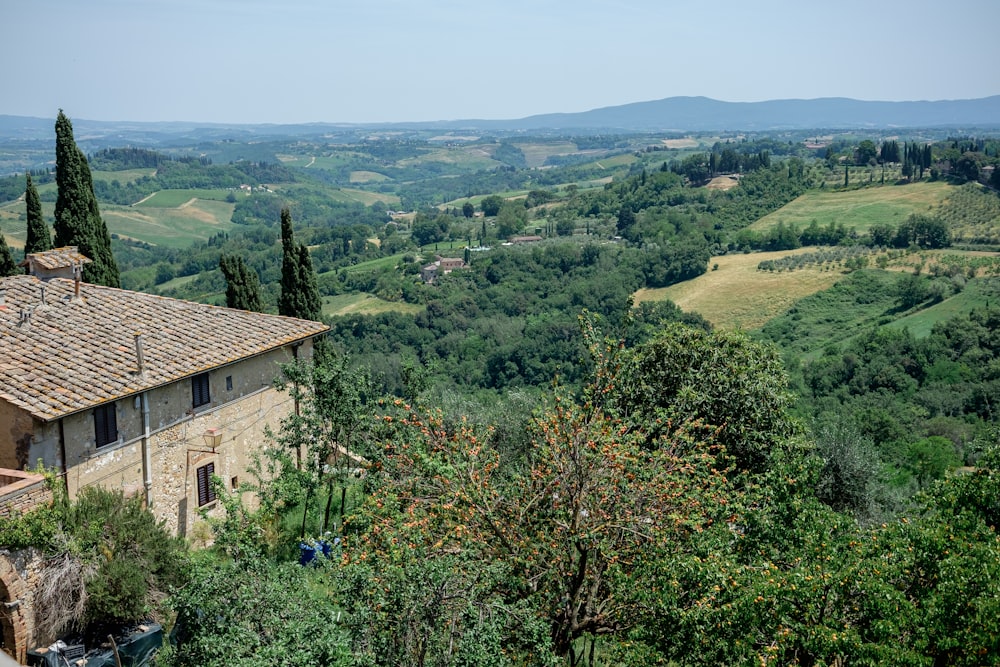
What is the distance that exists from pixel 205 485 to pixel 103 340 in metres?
3.59

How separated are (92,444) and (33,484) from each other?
1999mm

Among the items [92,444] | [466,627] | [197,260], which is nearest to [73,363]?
[92,444]

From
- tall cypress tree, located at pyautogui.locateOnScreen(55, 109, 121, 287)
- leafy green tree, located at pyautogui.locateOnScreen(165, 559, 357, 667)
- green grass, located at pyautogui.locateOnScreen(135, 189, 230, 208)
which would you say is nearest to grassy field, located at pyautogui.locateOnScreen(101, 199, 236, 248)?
green grass, located at pyautogui.locateOnScreen(135, 189, 230, 208)

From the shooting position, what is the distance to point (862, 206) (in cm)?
10356

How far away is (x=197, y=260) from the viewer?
411 feet

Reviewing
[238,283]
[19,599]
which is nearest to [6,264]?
[238,283]

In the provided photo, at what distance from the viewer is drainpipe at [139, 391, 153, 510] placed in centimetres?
1530

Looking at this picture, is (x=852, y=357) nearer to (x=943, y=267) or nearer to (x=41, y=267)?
(x=943, y=267)

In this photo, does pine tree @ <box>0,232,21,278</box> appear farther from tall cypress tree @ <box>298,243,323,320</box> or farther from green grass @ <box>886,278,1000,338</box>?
green grass @ <box>886,278,1000,338</box>

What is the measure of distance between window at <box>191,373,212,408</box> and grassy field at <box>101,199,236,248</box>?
14603 centimetres

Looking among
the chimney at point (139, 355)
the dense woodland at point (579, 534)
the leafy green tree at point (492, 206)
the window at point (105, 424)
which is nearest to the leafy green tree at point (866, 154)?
the leafy green tree at point (492, 206)

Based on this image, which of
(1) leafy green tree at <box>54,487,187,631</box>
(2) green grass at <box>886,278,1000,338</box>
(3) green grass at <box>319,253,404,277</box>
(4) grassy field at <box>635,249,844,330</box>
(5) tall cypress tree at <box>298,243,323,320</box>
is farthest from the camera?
(3) green grass at <box>319,253,404,277</box>

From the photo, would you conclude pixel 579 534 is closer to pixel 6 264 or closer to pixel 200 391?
pixel 200 391

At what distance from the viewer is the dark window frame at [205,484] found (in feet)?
55.3
